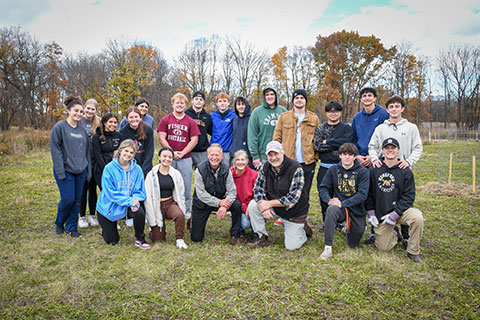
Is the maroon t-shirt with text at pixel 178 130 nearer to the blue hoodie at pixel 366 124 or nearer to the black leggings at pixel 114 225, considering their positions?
the black leggings at pixel 114 225

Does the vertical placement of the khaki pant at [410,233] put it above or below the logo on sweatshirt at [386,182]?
below

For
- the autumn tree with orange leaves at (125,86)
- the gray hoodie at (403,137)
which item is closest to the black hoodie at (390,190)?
the gray hoodie at (403,137)

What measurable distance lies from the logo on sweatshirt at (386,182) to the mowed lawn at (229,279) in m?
0.85

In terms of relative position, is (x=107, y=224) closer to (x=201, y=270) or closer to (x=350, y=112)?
(x=201, y=270)

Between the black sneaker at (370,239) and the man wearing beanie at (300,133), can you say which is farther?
the man wearing beanie at (300,133)

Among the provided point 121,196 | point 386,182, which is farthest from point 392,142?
point 121,196

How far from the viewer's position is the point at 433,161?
541 inches

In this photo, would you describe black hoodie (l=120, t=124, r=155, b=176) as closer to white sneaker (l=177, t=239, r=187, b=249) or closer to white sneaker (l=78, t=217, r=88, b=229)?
white sneaker (l=78, t=217, r=88, b=229)

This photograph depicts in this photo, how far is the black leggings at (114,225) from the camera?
399 cm

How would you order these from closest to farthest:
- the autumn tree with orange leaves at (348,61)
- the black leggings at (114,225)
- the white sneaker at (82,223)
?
the black leggings at (114,225)
the white sneaker at (82,223)
the autumn tree with orange leaves at (348,61)

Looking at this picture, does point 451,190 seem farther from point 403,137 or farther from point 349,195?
point 349,195

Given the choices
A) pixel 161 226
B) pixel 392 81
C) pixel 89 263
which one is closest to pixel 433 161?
pixel 161 226

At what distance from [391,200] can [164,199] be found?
322cm

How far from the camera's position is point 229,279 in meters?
3.12
